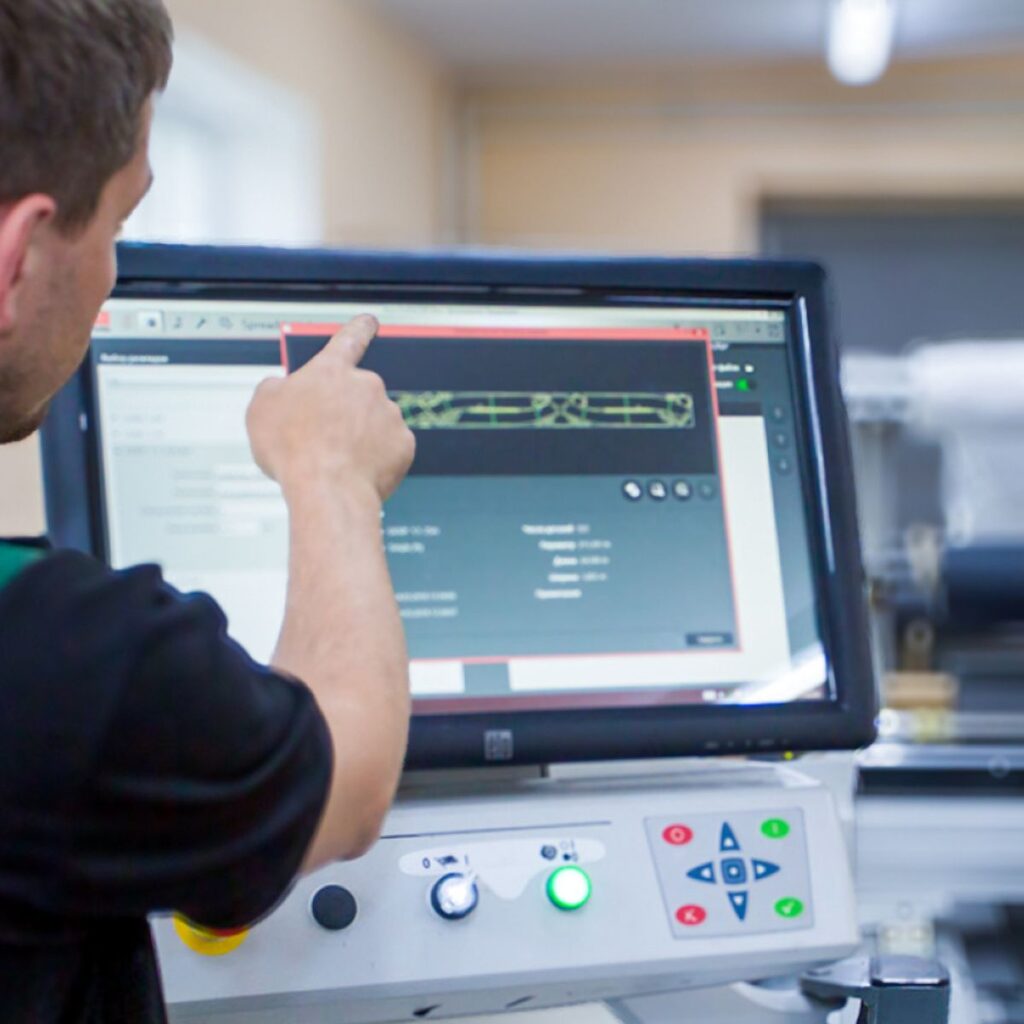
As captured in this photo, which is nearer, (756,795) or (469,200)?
(756,795)

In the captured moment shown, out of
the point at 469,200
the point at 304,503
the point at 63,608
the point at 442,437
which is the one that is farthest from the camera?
the point at 469,200

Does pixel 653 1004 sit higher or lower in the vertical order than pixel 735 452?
lower

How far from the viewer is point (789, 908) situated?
766mm

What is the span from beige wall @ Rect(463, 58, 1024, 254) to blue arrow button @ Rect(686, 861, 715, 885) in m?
4.38

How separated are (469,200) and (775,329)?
14.8ft

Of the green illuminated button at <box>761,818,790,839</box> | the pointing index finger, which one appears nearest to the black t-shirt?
the pointing index finger

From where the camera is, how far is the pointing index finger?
2.38 ft

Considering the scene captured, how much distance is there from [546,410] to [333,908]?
0.29 metres

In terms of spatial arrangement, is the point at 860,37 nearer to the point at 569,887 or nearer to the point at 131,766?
the point at 569,887

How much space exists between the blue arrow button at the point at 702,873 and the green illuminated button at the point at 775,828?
0.12 feet

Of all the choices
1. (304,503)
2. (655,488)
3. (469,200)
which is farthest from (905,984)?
(469,200)

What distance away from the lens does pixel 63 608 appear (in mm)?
505

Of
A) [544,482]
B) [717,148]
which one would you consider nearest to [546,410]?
[544,482]

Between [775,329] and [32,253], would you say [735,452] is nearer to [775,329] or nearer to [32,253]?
[775,329]
